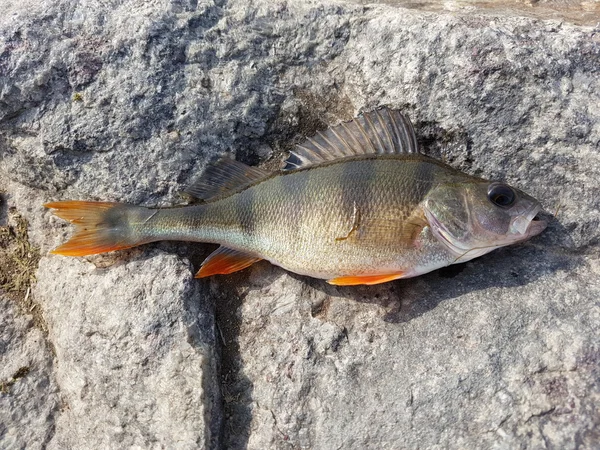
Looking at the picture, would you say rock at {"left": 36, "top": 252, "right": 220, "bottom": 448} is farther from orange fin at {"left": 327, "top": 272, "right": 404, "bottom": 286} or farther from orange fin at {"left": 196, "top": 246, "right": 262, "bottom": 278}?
orange fin at {"left": 327, "top": 272, "right": 404, "bottom": 286}

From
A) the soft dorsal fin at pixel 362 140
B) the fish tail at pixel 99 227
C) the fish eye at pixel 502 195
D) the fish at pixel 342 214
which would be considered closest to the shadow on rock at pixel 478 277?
the fish at pixel 342 214

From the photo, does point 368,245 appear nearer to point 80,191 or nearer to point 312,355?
point 312,355

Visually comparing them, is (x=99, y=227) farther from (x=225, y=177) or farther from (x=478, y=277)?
(x=478, y=277)

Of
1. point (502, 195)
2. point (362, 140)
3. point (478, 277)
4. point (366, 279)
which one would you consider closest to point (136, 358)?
point (366, 279)

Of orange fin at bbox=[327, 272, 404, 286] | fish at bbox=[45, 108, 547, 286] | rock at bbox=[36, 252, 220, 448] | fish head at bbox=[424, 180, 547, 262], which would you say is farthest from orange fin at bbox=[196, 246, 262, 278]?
fish head at bbox=[424, 180, 547, 262]

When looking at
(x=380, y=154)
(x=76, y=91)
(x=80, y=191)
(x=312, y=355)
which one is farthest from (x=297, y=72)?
(x=312, y=355)
